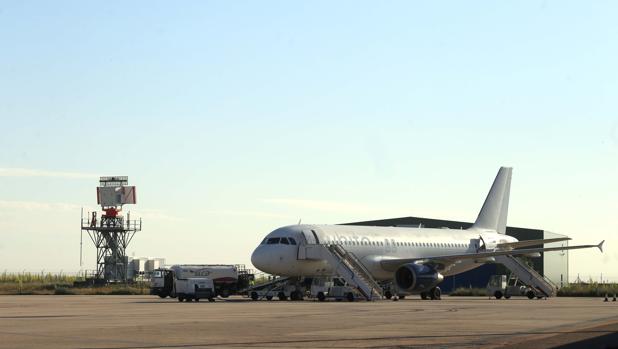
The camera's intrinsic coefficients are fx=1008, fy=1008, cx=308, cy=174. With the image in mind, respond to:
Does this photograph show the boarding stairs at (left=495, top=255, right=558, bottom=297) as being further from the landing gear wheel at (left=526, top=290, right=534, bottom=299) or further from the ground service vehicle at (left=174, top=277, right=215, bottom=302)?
the ground service vehicle at (left=174, top=277, right=215, bottom=302)

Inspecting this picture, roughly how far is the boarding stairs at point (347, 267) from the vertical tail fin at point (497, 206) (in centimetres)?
2243

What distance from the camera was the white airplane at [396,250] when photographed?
64.4m

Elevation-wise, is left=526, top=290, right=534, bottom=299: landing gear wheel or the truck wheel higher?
the truck wheel

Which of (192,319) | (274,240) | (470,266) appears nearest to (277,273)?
(274,240)

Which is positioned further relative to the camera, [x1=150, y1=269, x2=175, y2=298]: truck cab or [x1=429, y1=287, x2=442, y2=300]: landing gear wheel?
[x1=429, y1=287, x2=442, y2=300]: landing gear wheel

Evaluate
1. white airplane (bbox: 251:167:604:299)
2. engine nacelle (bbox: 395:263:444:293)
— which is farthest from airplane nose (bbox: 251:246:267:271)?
engine nacelle (bbox: 395:263:444:293)

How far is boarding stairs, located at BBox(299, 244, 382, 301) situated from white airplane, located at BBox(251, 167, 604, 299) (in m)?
0.66

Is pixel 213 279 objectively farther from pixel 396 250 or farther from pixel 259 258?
pixel 396 250

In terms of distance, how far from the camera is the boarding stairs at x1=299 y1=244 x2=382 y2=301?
206 feet

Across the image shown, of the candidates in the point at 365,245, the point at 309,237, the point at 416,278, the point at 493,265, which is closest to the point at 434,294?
the point at 416,278

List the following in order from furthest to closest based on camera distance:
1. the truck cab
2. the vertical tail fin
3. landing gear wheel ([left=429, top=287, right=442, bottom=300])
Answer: the vertical tail fin, landing gear wheel ([left=429, top=287, right=442, bottom=300]), the truck cab

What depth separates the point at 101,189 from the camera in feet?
375

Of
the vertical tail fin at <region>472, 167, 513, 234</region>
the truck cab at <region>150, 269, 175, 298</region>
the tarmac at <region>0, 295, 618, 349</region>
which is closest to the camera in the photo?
the tarmac at <region>0, 295, 618, 349</region>

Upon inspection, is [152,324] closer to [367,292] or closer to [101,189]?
[367,292]
